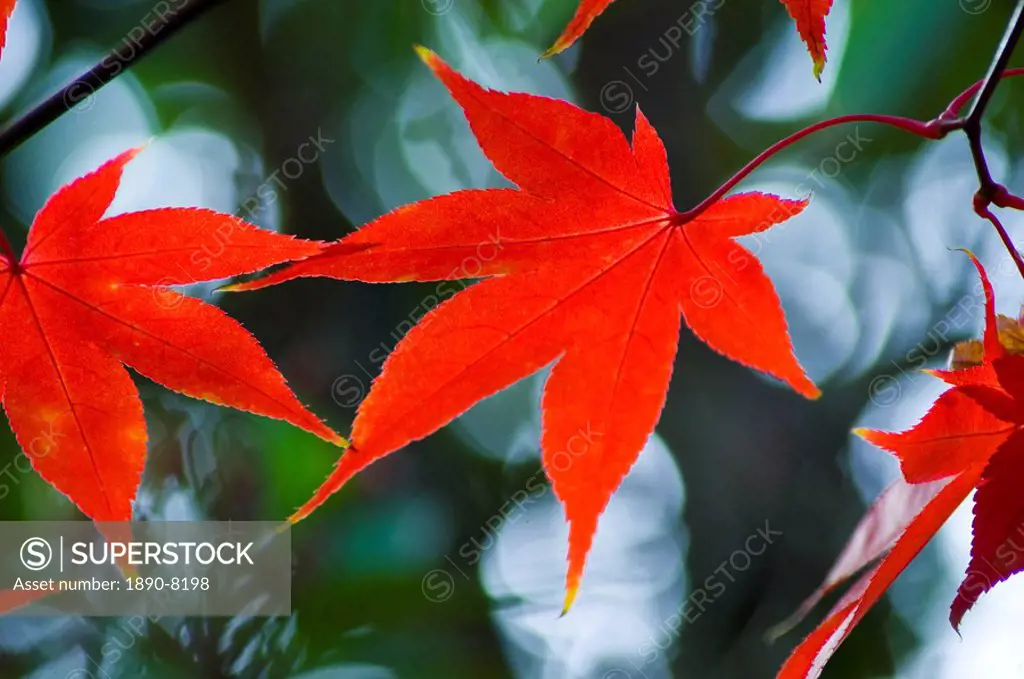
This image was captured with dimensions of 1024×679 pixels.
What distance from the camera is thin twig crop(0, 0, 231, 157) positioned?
0.45m

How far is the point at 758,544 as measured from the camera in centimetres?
192

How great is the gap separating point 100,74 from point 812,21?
1.26ft

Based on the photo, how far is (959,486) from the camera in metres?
0.52

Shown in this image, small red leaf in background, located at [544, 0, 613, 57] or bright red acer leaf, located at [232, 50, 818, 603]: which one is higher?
small red leaf in background, located at [544, 0, 613, 57]

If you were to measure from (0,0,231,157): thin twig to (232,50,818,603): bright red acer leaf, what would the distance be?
0.13 m

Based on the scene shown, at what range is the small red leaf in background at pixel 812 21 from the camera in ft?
1.50

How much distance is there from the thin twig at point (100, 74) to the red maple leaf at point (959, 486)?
1.55 ft

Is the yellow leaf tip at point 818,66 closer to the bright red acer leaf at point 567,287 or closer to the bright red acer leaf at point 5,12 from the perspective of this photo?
the bright red acer leaf at point 567,287

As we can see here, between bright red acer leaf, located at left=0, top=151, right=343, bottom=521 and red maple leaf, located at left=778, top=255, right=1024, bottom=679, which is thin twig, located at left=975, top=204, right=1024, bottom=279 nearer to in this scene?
red maple leaf, located at left=778, top=255, right=1024, bottom=679
